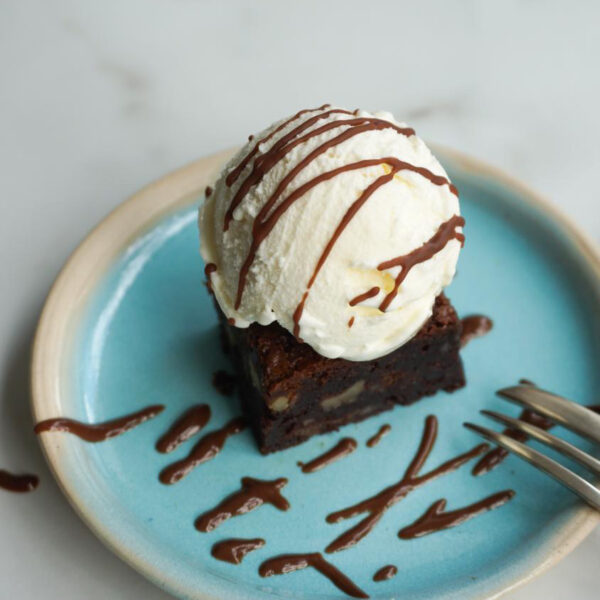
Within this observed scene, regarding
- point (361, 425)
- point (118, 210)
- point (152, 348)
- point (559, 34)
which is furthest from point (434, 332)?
point (559, 34)

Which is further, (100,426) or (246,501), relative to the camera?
(100,426)

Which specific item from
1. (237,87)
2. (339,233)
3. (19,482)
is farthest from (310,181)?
(237,87)

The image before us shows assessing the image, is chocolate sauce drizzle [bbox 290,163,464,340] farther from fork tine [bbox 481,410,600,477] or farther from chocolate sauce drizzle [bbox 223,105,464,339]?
fork tine [bbox 481,410,600,477]

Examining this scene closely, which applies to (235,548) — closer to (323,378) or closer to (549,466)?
(323,378)

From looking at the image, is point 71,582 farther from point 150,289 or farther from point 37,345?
point 150,289

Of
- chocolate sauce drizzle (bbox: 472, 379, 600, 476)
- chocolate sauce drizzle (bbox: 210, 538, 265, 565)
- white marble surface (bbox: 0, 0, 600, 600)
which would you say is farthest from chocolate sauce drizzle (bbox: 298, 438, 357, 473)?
white marble surface (bbox: 0, 0, 600, 600)

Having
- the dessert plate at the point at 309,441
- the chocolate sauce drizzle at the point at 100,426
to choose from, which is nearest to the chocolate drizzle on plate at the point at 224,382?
the dessert plate at the point at 309,441

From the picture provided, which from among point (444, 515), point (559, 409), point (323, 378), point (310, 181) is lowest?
point (444, 515)

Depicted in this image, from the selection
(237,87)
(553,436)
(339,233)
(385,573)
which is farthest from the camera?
(237,87)
